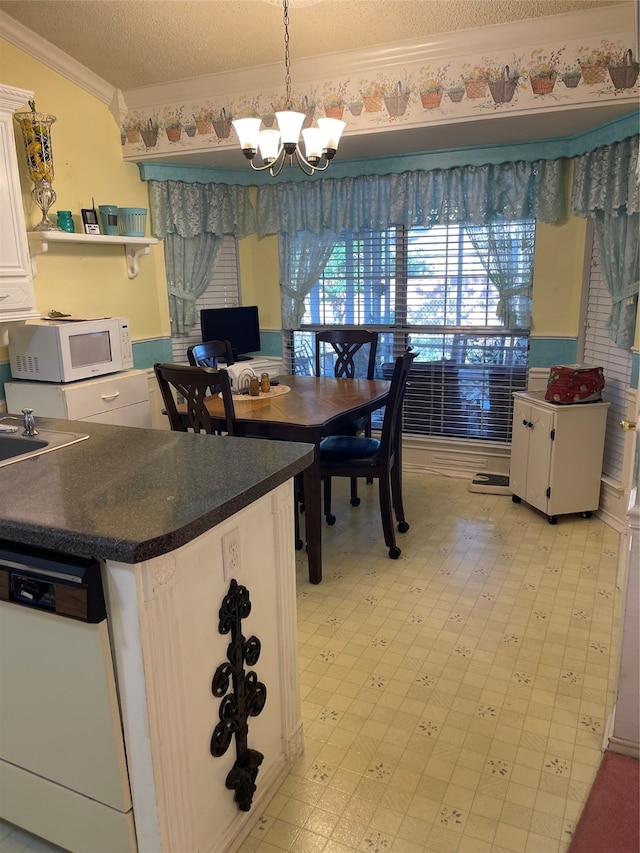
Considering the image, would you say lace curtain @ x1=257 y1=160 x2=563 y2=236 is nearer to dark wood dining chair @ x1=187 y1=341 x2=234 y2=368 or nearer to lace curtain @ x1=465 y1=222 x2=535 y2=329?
lace curtain @ x1=465 y1=222 x2=535 y2=329

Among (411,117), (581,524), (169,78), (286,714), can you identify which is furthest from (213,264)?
(286,714)

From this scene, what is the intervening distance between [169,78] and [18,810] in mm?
3757

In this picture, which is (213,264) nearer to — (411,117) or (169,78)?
(169,78)

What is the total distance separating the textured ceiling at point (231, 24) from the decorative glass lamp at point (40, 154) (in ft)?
1.53

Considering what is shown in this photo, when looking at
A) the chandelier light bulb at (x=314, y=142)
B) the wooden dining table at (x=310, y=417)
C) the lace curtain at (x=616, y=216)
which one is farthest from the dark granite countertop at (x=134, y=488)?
the lace curtain at (x=616, y=216)

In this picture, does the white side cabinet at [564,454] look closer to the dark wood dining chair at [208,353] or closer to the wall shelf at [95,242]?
the dark wood dining chair at [208,353]

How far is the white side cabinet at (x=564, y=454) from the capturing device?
3396 mm

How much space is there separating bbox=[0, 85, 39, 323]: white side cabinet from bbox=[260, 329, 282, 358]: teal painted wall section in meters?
2.09

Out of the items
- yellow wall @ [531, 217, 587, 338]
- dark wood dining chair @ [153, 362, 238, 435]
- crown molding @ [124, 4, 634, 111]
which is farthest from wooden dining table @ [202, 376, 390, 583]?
crown molding @ [124, 4, 634, 111]

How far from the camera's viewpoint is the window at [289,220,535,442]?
399 centimetres

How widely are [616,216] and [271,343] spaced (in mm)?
2570

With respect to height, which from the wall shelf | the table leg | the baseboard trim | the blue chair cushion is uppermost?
the wall shelf

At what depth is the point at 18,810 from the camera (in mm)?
1563

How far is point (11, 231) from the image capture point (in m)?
2.84
